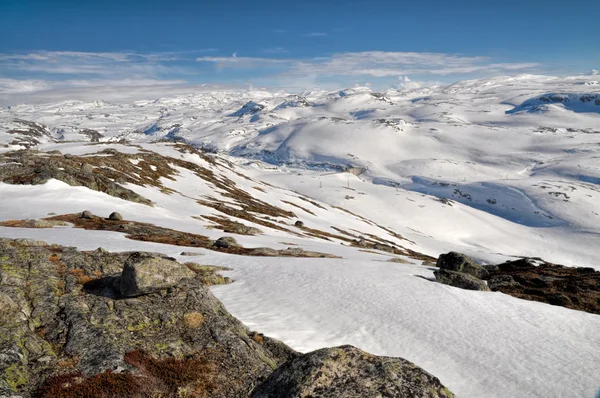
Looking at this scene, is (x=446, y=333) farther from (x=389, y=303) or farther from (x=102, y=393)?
(x=102, y=393)

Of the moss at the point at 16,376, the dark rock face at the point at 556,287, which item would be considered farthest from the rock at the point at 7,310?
the dark rock face at the point at 556,287

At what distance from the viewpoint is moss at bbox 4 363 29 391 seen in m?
9.77

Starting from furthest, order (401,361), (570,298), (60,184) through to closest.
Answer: (60,184), (570,298), (401,361)

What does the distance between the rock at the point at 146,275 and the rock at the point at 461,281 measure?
2060cm

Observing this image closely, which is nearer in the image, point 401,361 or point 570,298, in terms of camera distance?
point 401,361

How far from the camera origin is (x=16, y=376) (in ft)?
32.9

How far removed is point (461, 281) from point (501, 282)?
9002 millimetres

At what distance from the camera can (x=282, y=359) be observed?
15.3m

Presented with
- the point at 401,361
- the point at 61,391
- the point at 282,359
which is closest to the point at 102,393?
the point at 61,391

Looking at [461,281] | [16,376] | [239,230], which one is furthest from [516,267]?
[16,376]

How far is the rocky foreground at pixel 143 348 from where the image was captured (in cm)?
998

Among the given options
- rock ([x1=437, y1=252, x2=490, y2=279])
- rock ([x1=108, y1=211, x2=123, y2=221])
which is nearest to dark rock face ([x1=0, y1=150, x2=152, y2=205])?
rock ([x1=108, y1=211, x2=123, y2=221])

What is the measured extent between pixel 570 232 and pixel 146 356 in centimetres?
22239

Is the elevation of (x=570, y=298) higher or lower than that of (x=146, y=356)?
lower
